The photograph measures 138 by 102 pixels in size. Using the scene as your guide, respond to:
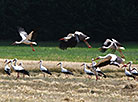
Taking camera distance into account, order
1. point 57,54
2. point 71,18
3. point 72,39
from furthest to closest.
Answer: point 71,18 < point 57,54 < point 72,39

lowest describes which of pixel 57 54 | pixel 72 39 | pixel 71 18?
pixel 72 39

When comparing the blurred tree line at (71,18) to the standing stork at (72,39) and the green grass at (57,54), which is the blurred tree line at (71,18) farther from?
the standing stork at (72,39)

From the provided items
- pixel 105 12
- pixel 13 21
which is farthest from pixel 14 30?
pixel 105 12

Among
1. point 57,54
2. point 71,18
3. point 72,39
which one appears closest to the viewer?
point 72,39

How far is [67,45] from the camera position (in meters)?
15.4

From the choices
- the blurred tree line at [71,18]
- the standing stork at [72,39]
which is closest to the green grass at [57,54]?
the standing stork at [72,39]

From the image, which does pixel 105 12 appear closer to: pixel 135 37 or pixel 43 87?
pixel 135 37

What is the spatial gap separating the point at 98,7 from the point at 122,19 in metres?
3.27

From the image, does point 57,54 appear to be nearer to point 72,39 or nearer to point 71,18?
point 72,39

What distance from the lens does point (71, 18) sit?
61.0 m

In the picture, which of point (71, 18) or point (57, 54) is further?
point (71, 18)

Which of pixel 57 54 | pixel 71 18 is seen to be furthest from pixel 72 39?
pixel 71 18

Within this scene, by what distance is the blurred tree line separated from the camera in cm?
5931

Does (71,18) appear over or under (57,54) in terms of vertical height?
over
